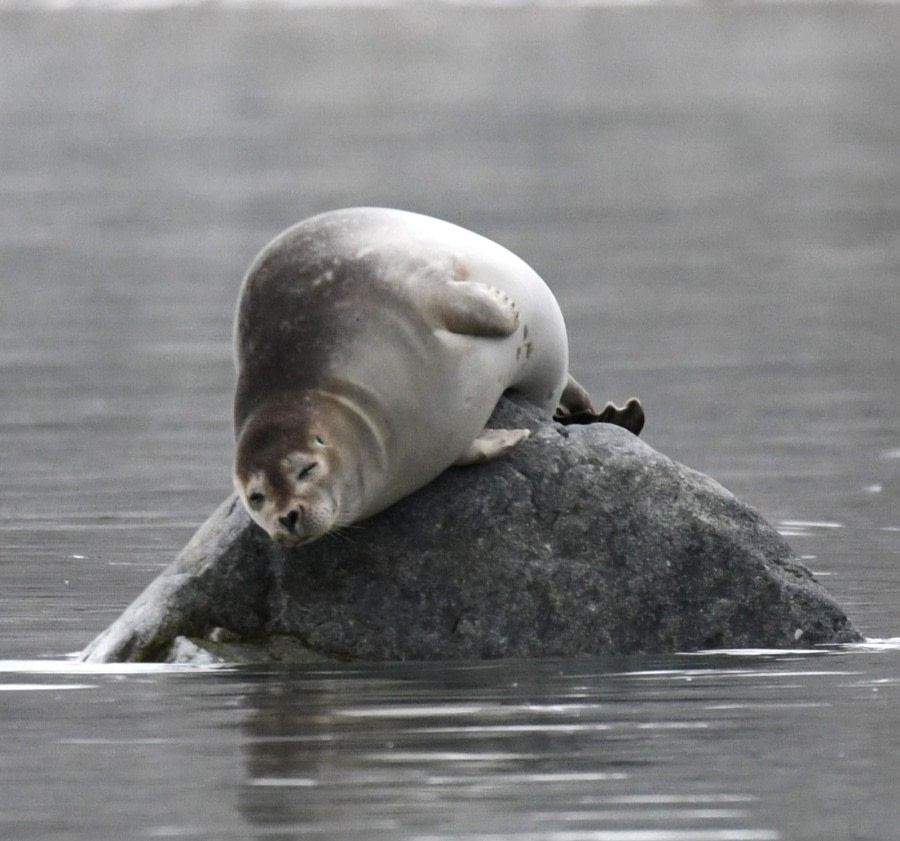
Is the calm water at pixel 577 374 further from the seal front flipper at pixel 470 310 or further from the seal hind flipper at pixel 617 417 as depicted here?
the seal front flipper at pixel 470 310

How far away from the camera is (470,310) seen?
8.96 metres

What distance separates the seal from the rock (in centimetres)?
15

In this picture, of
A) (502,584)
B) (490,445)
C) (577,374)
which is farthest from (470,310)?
(577,374)

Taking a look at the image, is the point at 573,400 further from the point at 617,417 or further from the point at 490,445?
the point at 490,445

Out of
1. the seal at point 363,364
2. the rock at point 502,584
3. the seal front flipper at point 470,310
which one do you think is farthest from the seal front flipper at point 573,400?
the rock at point 502,584

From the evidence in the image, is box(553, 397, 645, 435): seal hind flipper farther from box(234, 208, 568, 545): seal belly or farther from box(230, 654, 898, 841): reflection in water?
box(230, 654, 898, 841): reflection in water

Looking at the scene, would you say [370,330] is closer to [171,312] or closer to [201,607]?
[201,607]

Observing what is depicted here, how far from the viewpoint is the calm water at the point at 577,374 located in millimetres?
6984

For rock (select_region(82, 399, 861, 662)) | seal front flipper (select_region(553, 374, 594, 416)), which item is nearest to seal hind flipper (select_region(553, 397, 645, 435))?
seal front flipper (select_region(553, 374, 594, 416))

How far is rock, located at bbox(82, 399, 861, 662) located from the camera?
876cm

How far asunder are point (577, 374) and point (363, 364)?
277 inches

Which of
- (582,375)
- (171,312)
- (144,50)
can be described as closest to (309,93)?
(144,50)

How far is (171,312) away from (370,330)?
11022 millimetres

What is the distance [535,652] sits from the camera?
343 inches
